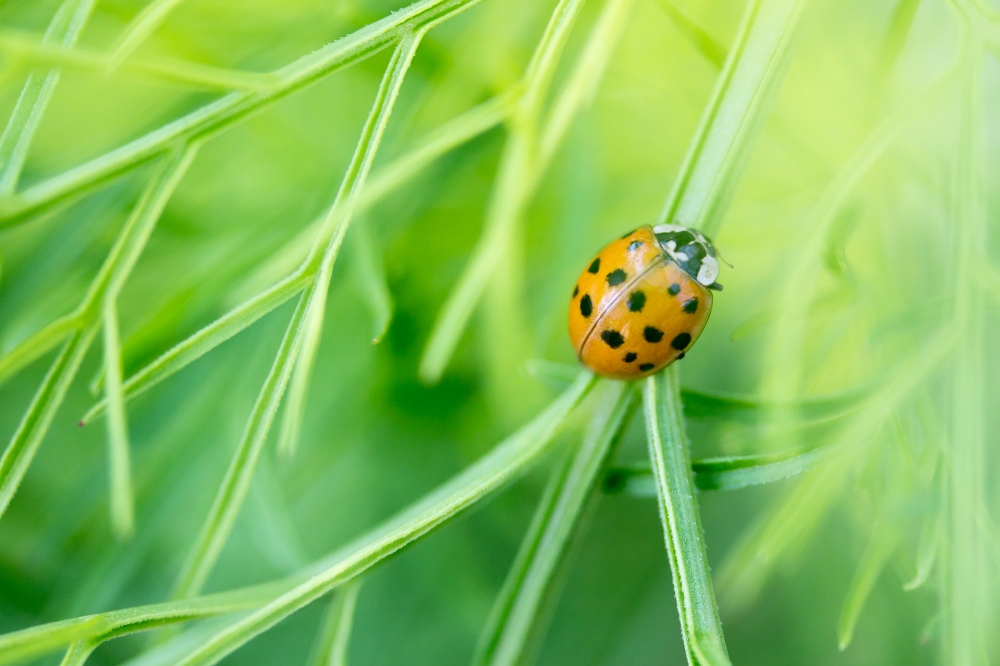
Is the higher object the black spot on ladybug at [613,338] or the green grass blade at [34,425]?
the black spot on ladybug at [613,338]

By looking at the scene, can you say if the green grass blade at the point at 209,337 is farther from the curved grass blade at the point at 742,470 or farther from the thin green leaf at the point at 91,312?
the curved grass blade at the point at 742,470

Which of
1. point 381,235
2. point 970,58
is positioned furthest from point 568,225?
point 970,58

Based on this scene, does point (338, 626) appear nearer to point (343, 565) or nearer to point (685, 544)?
point (343, 565)

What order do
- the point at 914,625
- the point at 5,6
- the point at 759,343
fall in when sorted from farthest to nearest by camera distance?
the point at 759,343 < the point at 914,625 < the point at 5,6

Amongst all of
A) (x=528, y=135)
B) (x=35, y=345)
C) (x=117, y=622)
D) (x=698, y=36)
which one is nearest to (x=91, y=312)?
(x=35, y=345)

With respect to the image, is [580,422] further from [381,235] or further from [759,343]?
[759,343]

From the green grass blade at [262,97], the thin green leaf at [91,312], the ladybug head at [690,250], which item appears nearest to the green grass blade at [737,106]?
the ladybug head at [690,250]

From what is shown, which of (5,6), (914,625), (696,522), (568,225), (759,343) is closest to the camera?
(696,522)
